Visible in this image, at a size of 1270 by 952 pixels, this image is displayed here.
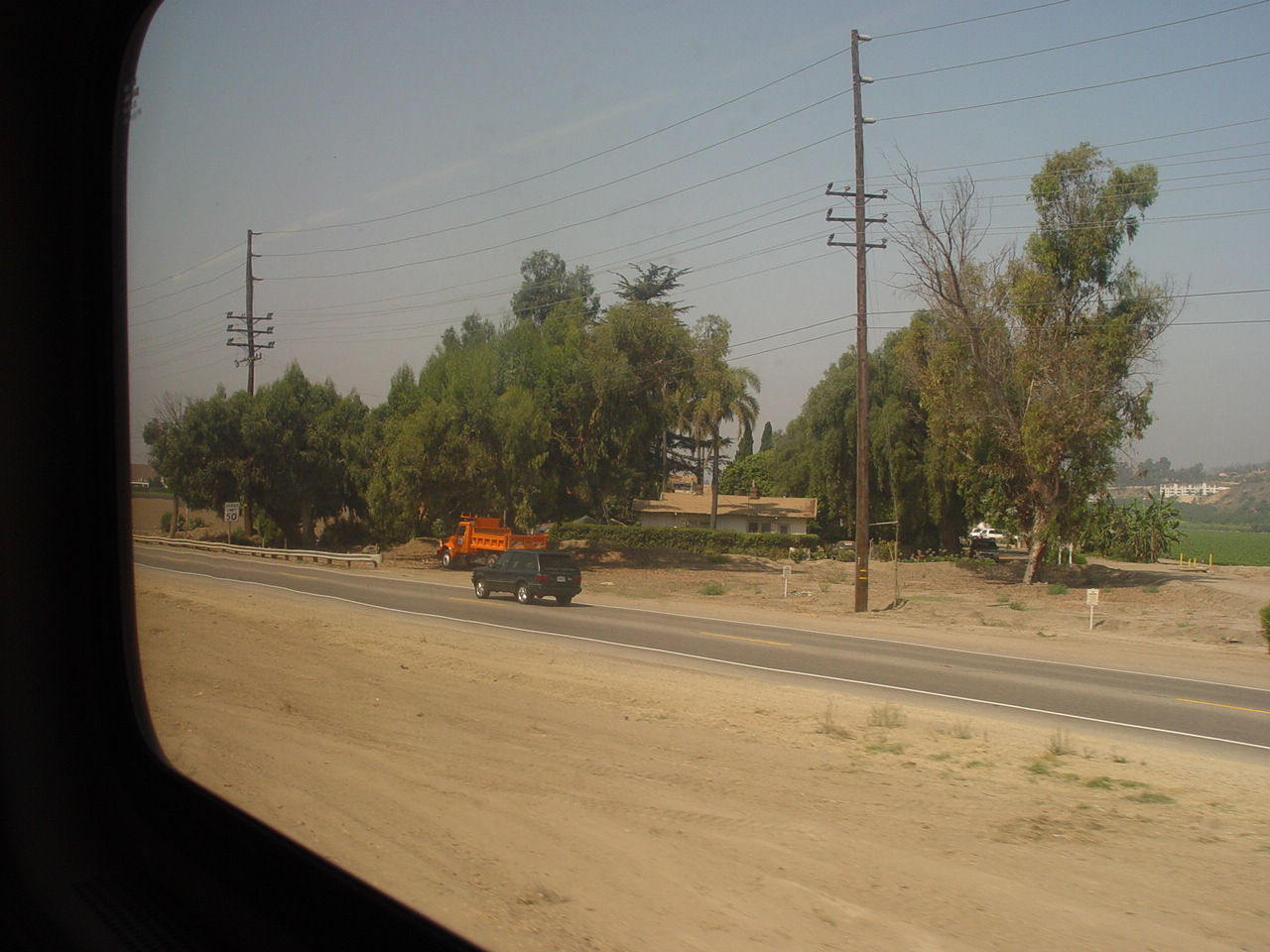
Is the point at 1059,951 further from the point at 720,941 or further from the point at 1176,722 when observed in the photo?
the point at 1176,722

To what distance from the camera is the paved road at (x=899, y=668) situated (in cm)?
1327

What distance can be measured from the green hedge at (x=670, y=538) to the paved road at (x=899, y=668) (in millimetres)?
23543

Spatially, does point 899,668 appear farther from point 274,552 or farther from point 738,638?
point 274,552

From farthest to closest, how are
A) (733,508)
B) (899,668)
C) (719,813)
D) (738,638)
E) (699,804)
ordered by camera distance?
(733,508)
(738,638)
(899,668)
(699,804)
(719,813)

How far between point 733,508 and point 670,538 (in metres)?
21.8

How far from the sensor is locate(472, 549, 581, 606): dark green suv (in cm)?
2825

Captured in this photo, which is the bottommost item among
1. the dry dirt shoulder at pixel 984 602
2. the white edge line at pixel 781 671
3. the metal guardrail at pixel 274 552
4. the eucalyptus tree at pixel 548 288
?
the dry dirt shoulder at pixel 984 602

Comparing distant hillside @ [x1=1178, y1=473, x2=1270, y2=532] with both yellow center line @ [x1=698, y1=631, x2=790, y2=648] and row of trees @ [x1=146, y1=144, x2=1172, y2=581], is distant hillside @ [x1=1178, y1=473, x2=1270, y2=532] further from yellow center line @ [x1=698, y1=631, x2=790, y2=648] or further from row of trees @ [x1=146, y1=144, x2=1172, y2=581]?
yellow center line @ [x1=698, y1=631, x2=790, y2=648]

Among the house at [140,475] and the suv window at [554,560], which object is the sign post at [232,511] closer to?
the suv window at [554,560]

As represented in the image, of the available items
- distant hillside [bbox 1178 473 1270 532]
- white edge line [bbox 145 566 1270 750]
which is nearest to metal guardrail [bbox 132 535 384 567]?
white edge line [bbox 145 566 1270 750]

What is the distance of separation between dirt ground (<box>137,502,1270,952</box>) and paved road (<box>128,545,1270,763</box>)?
4.82ft

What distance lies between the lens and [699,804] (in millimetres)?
7059

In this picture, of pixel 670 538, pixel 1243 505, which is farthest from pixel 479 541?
pixel 1243 505

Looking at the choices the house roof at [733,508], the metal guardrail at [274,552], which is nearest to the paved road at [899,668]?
the metal guardrail at [274,552]
